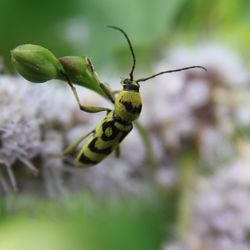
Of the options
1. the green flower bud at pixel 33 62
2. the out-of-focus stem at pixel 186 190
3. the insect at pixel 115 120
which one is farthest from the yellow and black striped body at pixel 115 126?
the out-of-focus stem at pixel 186 190

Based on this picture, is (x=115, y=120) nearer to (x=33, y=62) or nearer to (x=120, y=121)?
(x=120, y=121)

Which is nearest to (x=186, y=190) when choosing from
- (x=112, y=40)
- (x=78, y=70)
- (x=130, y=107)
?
(x=112, y=40)

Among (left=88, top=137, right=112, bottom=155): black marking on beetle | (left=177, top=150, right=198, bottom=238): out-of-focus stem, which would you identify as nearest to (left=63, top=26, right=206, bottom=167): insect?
(left=88, top=137, right=112, bottom=155): black marking on beetle

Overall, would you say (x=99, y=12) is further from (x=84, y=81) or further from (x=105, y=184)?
(x=84, y=81)

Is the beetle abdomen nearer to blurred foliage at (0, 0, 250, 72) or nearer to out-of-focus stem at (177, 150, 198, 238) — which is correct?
out-of-focus stem at (177, 150, 198, 238)

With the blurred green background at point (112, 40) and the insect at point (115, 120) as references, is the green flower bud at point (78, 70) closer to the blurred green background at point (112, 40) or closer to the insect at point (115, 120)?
the insect at point (115, 120)

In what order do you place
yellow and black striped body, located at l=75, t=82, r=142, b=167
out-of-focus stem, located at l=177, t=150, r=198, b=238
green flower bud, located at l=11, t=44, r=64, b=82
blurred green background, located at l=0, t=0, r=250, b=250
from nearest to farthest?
1. green flower bud, located at l=11, t=44, r=64, b=82
2. yellow and black striped body, located at l=75, t=82, r=142, b=167
3. out-of-focus stem, located at l=177, t=150, r=198, b=238
4. blurred green background, located at l=0, t=0, r=250, b=250

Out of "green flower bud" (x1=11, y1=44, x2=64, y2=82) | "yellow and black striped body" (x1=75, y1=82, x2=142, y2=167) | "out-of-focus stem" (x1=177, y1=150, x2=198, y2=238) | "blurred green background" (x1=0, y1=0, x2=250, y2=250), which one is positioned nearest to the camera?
"green flower bud" (x1=11, y1=44, x2=64, y2=82)
